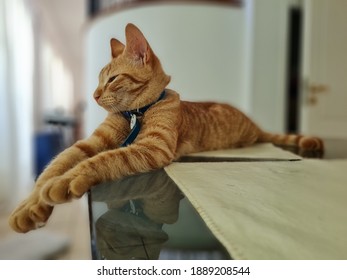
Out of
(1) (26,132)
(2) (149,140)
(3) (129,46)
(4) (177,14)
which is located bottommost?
(1) (26,132)

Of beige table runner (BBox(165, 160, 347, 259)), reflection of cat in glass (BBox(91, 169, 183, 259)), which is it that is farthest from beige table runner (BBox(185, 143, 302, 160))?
reflection of cat in glass (BBox(91, 169, 183, 259))

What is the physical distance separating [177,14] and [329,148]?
16.9 inches

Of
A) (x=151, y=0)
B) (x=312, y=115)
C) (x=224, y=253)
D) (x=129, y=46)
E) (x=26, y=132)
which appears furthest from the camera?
(x=26, y=132)

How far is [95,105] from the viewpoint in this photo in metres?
0.37

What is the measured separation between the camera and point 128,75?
0.36 meters

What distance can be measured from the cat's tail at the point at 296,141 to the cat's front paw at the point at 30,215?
0.42 m

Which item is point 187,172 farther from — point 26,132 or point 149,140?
point 26,132

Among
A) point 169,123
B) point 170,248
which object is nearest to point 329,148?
point 169,123

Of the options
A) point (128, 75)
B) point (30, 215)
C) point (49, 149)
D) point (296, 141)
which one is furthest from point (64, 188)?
point (296, 141)

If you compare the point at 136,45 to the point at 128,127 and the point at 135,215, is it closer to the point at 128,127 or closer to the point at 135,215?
the point at 128,127

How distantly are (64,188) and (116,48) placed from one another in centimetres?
18

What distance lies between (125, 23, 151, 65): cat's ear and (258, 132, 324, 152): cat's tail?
0.31 meters

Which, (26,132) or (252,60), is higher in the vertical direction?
(252,60)

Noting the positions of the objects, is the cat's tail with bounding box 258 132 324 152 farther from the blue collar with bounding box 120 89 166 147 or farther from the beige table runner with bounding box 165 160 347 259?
the blue collar with bounding box 120 89 166 147
